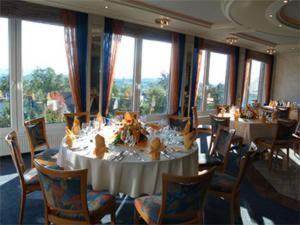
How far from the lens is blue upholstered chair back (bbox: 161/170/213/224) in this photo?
6.19 ft

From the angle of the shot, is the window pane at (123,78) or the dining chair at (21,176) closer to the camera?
the dining chair at (21,176)

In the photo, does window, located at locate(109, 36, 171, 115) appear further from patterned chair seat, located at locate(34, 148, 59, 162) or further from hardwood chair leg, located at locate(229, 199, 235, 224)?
hardwood chair leg, located at locate(229, 199, 235, 224)

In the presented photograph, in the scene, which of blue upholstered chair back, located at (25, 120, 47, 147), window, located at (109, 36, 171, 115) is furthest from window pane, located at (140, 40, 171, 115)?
blue upholstered chair back, located at (25, 120, 47, 147)

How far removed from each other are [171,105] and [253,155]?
4.31 meters

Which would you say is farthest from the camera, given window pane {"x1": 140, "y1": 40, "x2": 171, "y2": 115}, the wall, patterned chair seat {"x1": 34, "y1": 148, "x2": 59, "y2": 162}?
the wall

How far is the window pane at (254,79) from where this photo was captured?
31.7 ft

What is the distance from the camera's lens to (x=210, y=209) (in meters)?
3.06

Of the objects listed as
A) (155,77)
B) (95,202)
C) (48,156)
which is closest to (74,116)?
(48,156)

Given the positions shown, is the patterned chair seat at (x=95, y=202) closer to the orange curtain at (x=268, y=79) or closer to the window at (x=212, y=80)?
the window at (x=212, y=80)

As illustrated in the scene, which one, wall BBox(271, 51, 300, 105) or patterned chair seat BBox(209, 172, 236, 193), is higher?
wall BBox(271, 51, 300, 105)

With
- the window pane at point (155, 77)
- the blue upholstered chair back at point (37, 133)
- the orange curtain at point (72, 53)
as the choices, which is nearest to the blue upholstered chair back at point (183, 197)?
the blue upholstered chair back at point (37, 133)

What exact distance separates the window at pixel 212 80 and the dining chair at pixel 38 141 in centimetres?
494

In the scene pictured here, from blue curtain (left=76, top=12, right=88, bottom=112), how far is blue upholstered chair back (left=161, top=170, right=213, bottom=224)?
341cm

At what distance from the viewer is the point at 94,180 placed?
2.45 m
